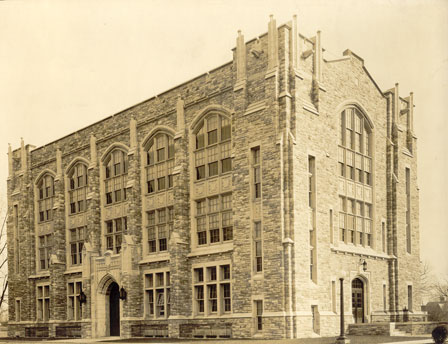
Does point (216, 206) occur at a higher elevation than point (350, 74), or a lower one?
lower

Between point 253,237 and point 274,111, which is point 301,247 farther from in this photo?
point 274,111

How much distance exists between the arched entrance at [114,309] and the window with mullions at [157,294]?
3524mm

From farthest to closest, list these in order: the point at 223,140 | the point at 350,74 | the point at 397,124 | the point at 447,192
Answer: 1. the point at 397,124
2. the point at 350,74
3. the point at 223,140
4. the point at 447,192

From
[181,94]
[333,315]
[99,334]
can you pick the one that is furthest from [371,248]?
[99,334]

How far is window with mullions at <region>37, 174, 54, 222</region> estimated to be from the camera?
4347cm

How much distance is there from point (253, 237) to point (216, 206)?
11.4 feet

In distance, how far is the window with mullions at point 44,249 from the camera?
142 feet

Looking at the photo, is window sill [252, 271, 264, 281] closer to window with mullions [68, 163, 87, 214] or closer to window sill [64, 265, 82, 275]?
window sill [64, 265, 82, 275]

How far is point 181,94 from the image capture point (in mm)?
32812

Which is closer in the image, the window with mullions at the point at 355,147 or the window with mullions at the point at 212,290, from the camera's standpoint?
the window with mullions at the point at 212,290

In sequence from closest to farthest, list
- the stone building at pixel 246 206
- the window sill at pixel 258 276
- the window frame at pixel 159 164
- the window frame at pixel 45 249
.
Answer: the window sill at pixel 258 276
the stone building at pixel 246 206
the window frame at pixel 159 164
the window frame at pixel 45 249

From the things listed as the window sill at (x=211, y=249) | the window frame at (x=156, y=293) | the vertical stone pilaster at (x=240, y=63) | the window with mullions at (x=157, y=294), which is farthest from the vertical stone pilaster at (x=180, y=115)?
the window with mullions at (x=157, y=294)

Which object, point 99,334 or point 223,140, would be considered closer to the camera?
point 223,140

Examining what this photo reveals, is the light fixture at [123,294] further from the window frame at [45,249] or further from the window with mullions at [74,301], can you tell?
the window frame at [45,249]
